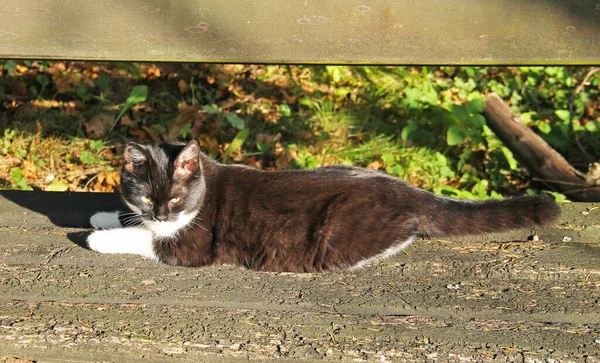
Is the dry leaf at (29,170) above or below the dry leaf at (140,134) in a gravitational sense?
below

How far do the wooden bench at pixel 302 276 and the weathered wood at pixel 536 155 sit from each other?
140 centimetres

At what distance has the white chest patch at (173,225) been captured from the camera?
2760mm

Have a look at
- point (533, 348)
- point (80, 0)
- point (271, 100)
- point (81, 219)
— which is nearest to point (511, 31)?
point (533, 348)

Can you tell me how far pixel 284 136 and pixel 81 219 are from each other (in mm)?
2108

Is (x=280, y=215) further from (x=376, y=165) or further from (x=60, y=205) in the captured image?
(x=376, y=165)

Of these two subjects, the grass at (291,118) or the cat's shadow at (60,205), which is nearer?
the cat's shadow at (60,205)

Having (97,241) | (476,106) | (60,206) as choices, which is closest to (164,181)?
(97,241)

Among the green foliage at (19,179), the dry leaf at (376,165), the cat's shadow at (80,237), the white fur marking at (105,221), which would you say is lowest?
the green foliage at (19,179)

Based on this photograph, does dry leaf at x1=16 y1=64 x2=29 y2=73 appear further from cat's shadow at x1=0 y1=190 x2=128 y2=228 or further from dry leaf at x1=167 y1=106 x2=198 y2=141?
cat's shadow at x1=0 y1=190 x2=128 y2=228

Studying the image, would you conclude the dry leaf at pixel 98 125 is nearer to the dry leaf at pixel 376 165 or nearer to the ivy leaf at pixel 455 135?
the dry leaf at pixel 376 165

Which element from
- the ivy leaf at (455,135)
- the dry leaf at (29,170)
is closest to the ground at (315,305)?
the dry leaf at (29,170)

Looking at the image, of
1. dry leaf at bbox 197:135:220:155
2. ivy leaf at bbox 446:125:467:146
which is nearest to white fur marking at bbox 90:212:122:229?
dry leaf at bbox 197:135:220:155

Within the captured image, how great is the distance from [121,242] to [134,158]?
34 cm

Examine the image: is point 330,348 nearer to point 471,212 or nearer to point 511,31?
point 471,212
